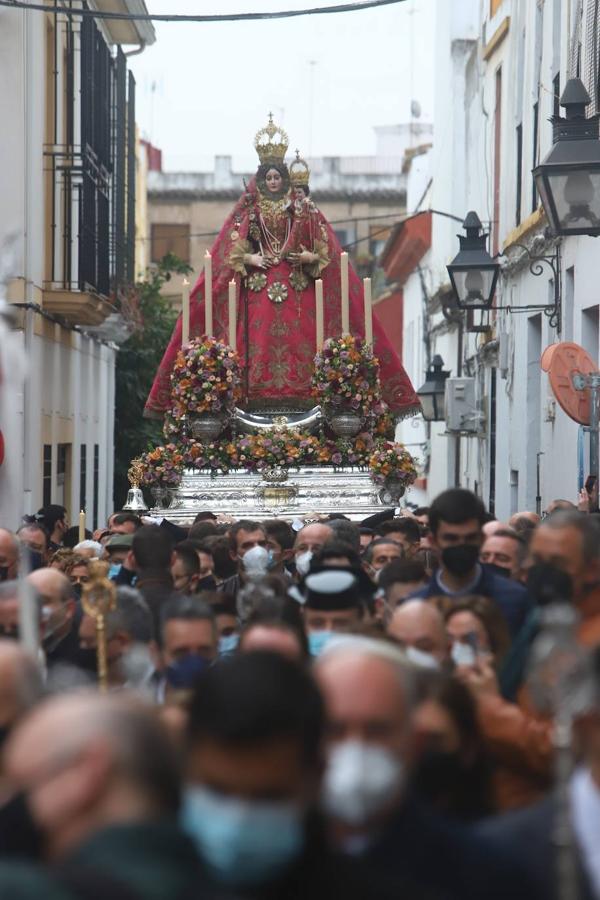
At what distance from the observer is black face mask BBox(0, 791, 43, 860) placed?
320cm

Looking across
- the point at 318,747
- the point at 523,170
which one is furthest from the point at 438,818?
the point at 523,170

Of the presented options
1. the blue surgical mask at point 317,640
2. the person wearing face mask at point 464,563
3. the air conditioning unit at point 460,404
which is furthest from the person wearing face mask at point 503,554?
the air conditioning unit at point 460,404

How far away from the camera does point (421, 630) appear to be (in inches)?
214

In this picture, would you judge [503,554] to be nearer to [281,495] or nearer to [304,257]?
[281,495]

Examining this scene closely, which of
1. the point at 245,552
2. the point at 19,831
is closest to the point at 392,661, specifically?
the point at 19,831

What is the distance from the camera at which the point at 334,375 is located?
52.7ft

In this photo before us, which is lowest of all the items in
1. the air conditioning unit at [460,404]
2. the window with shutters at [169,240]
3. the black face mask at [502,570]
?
the black face mask at [502,570]

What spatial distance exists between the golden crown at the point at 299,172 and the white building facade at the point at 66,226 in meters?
2.51

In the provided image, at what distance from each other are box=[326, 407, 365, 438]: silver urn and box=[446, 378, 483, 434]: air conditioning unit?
29.4 feet

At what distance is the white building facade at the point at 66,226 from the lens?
20.4 metres

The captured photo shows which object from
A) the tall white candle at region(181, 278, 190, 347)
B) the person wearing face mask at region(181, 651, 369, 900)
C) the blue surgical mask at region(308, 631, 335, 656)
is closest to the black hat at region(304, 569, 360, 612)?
the blue surgical mask at region(308, 631, 335, 656)

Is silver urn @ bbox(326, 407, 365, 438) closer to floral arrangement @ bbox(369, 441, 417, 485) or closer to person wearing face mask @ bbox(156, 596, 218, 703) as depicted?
floral arrangement @ bbox(369, 441, 417, 485)

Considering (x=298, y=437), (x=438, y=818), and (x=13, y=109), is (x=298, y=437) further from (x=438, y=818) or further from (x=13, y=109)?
(x=438, y=818)

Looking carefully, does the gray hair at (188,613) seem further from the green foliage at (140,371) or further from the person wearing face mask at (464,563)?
the green foliage at (140,371)
